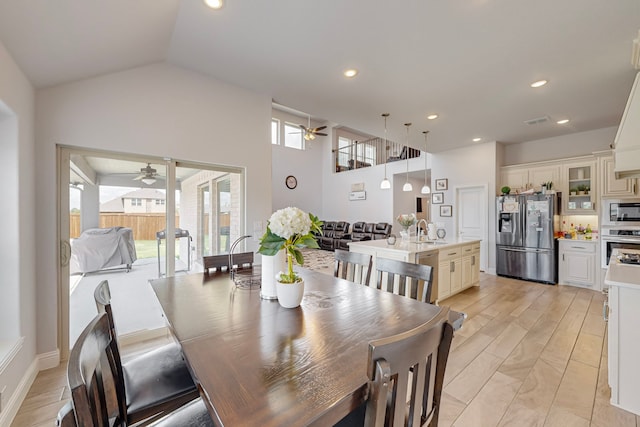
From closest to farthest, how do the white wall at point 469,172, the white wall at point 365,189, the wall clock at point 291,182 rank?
the white wall at point 469,172 → the white wall at point 365,189 → the wall clock at point 291,182

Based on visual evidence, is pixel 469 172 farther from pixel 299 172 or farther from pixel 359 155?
pixel 299 172

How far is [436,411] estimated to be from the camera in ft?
3.61

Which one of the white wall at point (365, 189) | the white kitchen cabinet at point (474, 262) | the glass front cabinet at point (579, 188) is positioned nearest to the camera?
the white kitchen cabinet at point (474, 262)

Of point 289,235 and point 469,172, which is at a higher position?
point 469,172

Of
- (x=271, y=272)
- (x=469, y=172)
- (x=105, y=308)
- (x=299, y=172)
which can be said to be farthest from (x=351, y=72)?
(x=299, y=172)

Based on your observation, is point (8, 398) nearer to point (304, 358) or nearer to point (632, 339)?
point (304, 358)

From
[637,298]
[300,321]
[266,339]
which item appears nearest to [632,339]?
[637,298]

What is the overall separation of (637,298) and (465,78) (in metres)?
2.58

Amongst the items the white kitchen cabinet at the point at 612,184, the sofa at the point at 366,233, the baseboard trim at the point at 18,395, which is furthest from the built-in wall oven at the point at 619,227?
the baseboard trim at the point at 18,395

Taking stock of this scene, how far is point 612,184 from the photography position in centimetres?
433

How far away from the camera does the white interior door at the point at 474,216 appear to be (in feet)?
19.5

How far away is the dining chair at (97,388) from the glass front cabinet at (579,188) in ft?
21.9

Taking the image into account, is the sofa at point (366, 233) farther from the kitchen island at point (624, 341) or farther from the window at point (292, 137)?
the kitchen island at point (624, 341)

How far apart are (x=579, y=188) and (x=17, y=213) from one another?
7.73 metres
